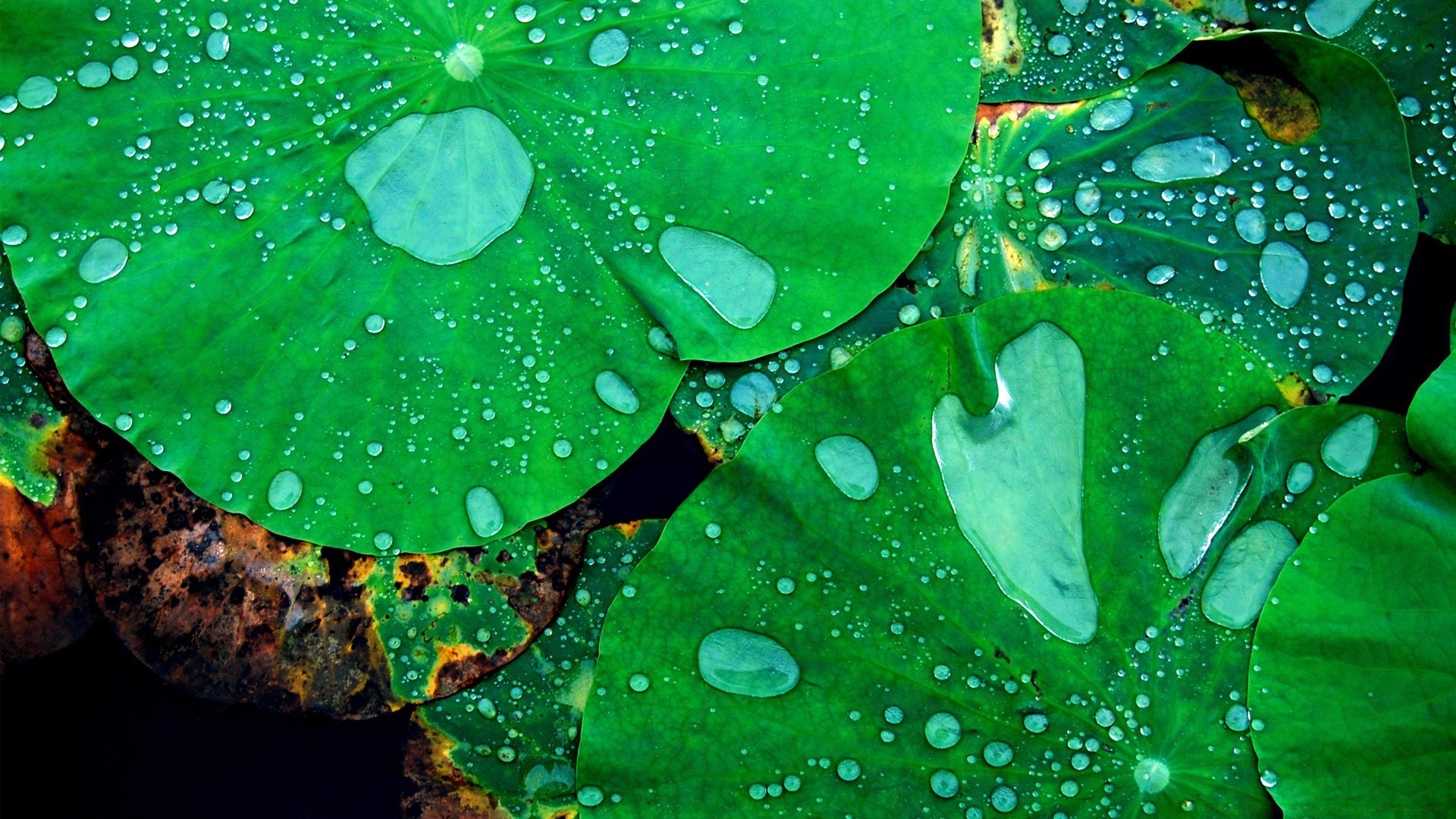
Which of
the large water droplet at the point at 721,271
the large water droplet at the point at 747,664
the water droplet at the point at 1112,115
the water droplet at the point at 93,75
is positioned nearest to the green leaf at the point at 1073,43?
the water droplet at the point at 1112,115

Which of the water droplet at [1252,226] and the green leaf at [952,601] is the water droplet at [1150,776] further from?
the water droplet at [1252,226]

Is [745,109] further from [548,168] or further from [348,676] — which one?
[348,676]

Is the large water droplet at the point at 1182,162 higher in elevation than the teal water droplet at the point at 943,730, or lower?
higher

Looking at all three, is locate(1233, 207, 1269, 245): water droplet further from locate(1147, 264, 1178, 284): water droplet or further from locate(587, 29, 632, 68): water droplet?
locate(587, 29, 632, 68): water droplet

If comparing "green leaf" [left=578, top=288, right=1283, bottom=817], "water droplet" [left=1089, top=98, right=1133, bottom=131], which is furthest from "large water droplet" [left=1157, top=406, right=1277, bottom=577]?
"water droplet" [left=1089, top=98, right=1133, bottom=131]

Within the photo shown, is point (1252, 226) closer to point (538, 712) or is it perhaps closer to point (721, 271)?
point (721, 271)

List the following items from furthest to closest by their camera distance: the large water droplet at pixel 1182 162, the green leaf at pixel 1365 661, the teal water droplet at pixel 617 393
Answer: the large water droplet at pixel 1182 162 → the teal water droplet at pixel 617 393 → the green leaf at pixel 1365 661

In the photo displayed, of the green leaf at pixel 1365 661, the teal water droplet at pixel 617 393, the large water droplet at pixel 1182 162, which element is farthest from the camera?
the large water droplet at pixel 1182 162
